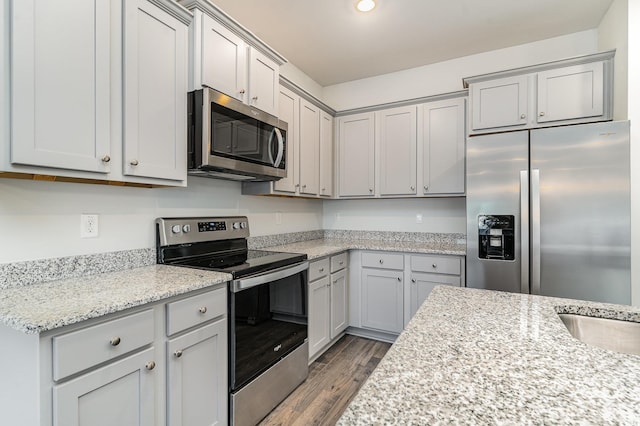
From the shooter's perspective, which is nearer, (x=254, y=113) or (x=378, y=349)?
(x=254, y=113)

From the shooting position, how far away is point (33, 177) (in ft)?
4.39

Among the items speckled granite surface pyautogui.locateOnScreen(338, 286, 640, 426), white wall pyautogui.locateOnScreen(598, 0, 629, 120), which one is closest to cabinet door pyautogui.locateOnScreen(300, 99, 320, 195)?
speckled granite surface pyautogui.locateOnScreen(338, 286, 640, 426)

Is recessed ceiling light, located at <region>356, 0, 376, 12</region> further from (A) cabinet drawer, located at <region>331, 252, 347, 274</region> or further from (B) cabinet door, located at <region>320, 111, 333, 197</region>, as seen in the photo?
(A) cabinet drawer, located at <region>331, 252, 347, 274</region>

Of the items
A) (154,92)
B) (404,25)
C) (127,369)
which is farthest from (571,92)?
(127,369)

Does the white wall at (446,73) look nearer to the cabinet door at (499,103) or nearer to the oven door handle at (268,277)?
the cabinet door at (499,103)

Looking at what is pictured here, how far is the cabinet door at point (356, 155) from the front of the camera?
340 cm

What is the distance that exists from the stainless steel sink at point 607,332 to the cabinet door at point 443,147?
1937 mm

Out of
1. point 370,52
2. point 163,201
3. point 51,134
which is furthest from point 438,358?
point 370,52

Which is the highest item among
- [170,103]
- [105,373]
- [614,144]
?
[170,103]

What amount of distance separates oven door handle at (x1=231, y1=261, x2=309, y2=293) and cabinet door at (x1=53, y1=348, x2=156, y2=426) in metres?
0.49

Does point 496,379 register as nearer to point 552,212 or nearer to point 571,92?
point 552,212

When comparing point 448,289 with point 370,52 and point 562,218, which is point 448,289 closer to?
point 562,218

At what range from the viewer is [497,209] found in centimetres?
238

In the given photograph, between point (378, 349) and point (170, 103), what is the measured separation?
2535 millimetres
